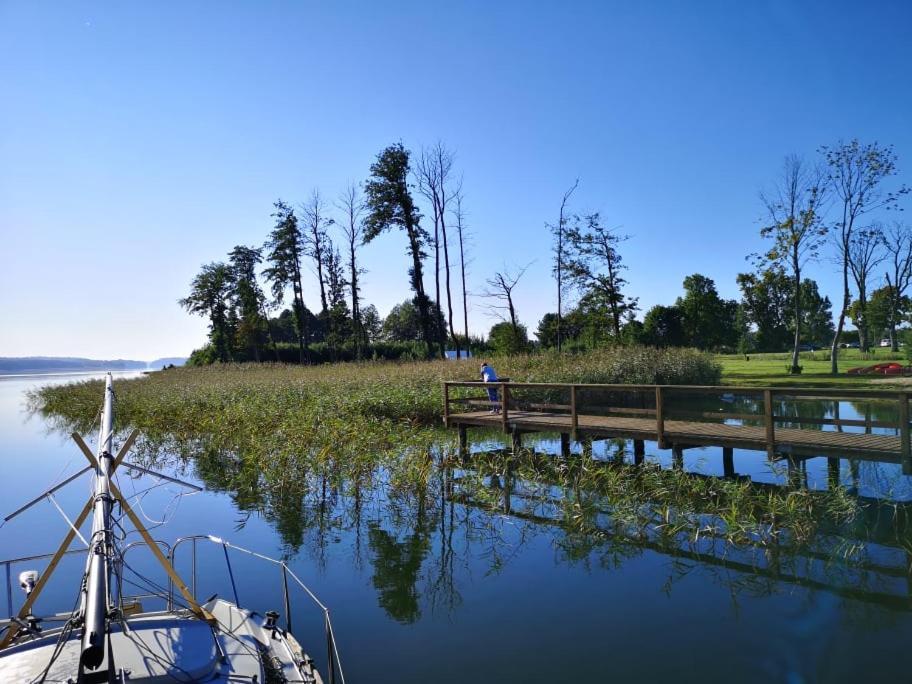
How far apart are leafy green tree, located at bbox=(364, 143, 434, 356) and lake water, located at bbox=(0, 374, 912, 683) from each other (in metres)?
30.1

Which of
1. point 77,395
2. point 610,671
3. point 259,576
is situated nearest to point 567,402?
point 259,576

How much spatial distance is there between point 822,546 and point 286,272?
163 feet

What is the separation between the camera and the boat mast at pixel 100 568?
3.07 m

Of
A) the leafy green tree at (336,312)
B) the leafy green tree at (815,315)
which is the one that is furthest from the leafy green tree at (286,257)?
the leafy green tree at (815,315)

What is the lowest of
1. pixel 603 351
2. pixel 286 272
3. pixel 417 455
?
pixel 417 455

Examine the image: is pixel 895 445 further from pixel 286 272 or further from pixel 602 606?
pixel 286 272

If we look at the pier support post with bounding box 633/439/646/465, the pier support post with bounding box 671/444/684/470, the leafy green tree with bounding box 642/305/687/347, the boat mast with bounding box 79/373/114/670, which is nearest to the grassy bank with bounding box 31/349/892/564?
the pier support post with bounding box 671/444/684/470

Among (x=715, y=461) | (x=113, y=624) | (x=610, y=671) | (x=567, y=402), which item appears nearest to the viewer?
(x=113, y=624)

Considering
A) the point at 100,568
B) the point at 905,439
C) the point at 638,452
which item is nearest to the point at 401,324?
the point at 638,452

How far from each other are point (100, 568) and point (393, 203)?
130 feet

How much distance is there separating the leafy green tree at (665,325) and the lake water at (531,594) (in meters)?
41.2

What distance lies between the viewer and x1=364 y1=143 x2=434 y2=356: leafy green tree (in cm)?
4125

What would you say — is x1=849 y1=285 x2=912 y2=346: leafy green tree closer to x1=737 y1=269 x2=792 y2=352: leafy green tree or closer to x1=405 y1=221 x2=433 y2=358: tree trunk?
x1=737 y1=269 x2=792 y2=352: leafy green tree

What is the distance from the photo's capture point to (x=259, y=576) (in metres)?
8.77
